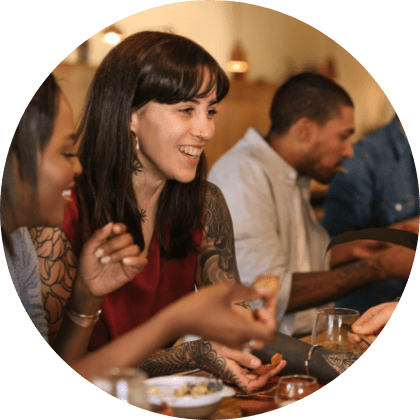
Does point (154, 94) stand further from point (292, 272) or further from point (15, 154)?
point (292, 272)

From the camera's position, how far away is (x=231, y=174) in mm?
2109

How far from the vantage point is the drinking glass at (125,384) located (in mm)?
2057

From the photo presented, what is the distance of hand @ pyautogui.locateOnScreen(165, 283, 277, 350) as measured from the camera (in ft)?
6.76

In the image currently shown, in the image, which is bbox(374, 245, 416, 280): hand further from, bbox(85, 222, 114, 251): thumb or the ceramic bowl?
bbox(85, 222, 114, 251): thumb

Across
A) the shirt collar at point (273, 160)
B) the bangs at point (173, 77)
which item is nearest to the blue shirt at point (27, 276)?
the bangs at point (173, 77)

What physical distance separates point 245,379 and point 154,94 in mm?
1139

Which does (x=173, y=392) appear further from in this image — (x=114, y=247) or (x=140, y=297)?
(x=114, y=247)

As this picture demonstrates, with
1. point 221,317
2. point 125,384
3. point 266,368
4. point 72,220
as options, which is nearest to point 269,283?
point 221,317

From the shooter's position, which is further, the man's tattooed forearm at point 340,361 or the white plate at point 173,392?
the man's tattooed forearm at point 340,361

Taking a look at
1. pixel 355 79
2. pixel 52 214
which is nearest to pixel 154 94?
pixel 52 214

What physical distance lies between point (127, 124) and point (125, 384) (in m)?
0.97

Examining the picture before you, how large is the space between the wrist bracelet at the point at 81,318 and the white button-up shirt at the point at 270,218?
0.59 metres

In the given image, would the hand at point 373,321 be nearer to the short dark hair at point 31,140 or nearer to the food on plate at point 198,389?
the food on plate at point 198,389

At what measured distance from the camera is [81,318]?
2.09 m
